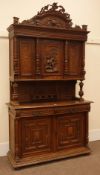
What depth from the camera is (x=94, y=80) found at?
426 cm

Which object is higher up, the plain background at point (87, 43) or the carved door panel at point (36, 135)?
the plain background at point (87, 43)

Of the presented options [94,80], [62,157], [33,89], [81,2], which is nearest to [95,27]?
[81,2]

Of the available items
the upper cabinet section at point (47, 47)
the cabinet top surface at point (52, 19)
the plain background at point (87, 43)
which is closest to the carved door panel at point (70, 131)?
the upper cabinet section at point (47, 47)

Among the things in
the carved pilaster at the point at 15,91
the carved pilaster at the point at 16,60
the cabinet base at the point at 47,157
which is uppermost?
the carved pilaster at the point at 16,60

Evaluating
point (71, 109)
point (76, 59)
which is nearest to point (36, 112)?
point (71, 109)

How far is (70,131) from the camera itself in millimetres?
3500

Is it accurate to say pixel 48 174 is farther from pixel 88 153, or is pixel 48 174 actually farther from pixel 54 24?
pixel 54 24

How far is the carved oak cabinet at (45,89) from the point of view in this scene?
3.14 m

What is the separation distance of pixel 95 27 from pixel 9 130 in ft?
7.93

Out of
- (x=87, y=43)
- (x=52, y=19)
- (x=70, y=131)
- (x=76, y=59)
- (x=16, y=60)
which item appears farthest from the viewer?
(x=87, y=43)

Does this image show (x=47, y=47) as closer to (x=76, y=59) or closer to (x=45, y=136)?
(x=76, y=59)

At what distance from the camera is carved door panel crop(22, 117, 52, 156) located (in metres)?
3.19

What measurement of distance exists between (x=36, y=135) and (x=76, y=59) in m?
1.36

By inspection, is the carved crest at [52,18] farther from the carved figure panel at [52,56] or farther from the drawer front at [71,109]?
the drawer front at [71,109]
